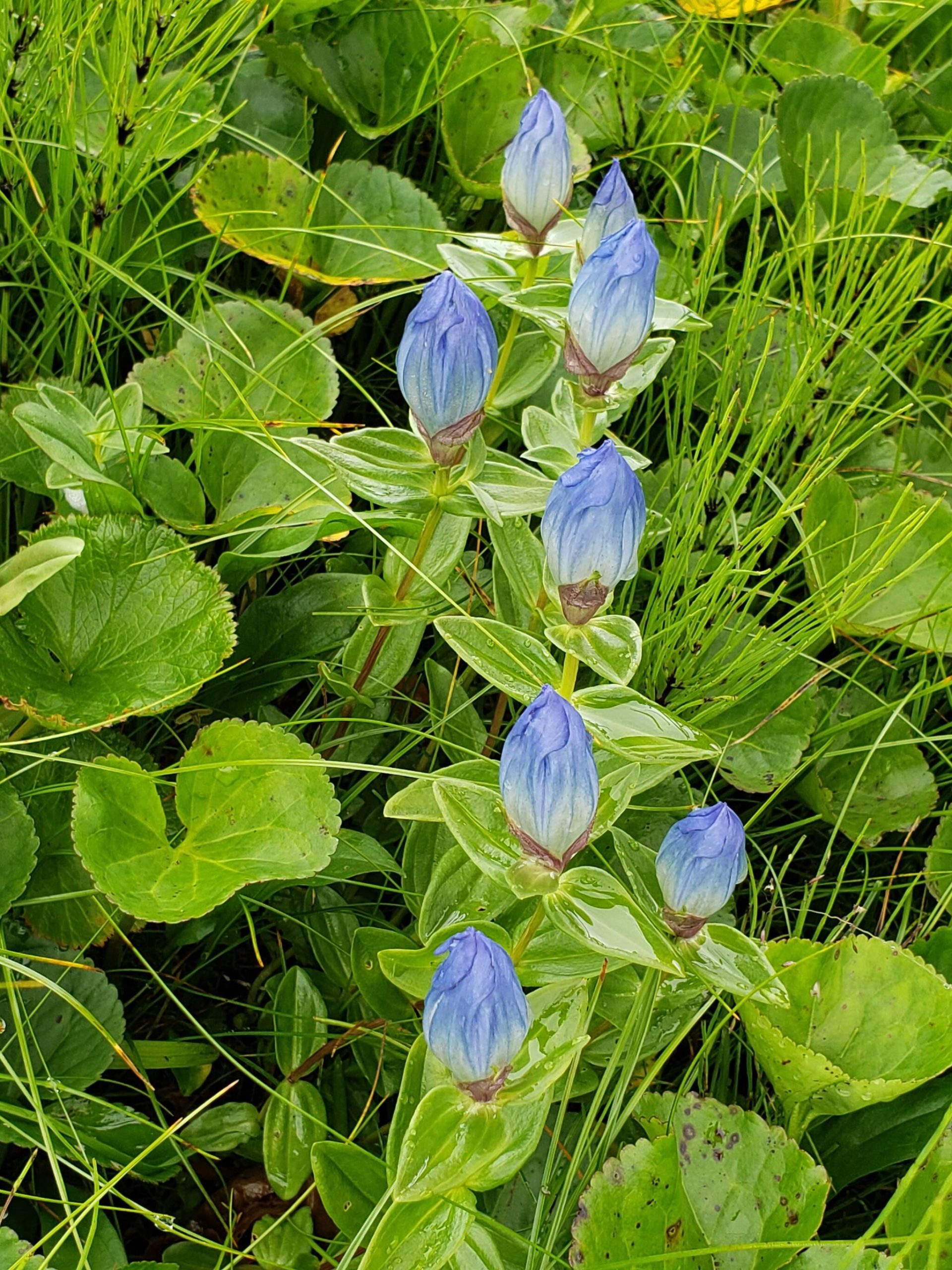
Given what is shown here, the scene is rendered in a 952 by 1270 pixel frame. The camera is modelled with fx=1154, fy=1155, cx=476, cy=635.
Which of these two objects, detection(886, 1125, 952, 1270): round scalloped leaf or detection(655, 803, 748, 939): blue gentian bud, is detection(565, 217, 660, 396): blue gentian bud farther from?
detection(886, 1125, 952, 1270): round scalloped leaf

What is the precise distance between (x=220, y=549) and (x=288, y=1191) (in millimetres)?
592

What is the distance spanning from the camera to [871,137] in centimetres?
139

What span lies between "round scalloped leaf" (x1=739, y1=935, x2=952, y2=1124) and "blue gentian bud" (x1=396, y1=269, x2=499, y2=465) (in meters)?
0.43

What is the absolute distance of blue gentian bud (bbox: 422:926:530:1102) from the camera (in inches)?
22.0

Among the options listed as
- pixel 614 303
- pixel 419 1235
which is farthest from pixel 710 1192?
pixel 614 303

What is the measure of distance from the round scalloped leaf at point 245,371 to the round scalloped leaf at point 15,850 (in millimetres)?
400

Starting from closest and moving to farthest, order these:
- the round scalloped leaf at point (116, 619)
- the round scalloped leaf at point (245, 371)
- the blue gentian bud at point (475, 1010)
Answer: the blue gentian bud at point (475, 1010)
the round scalloped leaf at point (116, 619)
the round scalloped leaf at point (245, 371)

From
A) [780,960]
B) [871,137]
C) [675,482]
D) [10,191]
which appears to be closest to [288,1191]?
[780,960]

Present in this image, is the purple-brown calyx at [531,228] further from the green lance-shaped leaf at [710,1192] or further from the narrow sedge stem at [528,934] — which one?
the green lance-shaped leaf at [710,1192]

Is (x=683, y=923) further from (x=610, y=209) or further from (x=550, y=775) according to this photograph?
(x=610, y=209)

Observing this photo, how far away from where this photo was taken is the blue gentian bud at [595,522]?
621 mm

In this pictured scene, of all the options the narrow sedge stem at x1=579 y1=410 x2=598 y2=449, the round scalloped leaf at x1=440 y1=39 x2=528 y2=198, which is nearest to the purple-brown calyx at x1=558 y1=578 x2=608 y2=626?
the narrow sedge stem at x1=579 y1=410 x2=598 y2=449

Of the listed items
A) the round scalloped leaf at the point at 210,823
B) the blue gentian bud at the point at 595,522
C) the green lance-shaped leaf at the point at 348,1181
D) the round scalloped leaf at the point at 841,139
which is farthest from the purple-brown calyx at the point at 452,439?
the round scalloped leaf at the point at 841,139

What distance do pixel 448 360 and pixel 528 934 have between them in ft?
1.16
